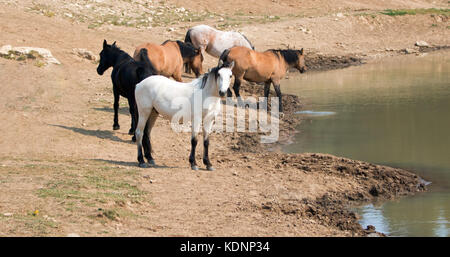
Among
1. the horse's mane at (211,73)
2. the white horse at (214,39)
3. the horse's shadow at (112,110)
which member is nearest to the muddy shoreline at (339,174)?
the horse's mane at (211,73)

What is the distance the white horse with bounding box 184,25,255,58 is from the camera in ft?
59.1

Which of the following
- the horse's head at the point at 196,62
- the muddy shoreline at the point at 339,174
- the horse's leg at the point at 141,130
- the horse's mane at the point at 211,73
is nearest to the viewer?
the muddy shoreline at the point at 339,174

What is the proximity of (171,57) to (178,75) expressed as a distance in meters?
0.46

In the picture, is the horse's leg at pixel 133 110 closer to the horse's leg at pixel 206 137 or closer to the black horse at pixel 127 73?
the black horse at pixel 127 73

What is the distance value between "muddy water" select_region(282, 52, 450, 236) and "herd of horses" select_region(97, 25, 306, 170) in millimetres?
1665

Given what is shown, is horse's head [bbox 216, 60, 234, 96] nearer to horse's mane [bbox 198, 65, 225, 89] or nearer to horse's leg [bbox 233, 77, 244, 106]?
horse's mane [bbox 198, 65, 225, 89]

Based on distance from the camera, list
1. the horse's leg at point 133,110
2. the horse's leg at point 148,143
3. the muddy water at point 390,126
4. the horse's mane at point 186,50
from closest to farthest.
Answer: the muddy water at point 390,126 → the horse's leg at point 148,143 → the horse's leg at point 133,110 → the horse's mane at point 186,50

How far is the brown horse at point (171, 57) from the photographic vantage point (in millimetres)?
13586

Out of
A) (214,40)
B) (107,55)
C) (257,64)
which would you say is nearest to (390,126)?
(257,64)

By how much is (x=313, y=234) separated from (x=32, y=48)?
11.9 metres

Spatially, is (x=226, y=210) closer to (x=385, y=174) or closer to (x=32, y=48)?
(x=385, y=174)

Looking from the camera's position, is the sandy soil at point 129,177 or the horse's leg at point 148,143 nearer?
the sandy soil at point 129,177

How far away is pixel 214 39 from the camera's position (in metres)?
18.2
